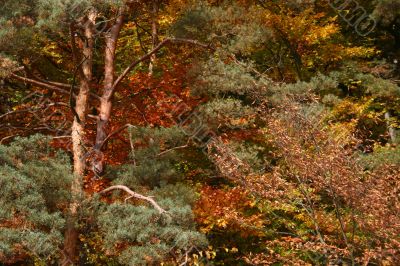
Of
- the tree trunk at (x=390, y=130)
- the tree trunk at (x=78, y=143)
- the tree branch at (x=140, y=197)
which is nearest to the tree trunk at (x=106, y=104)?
the tree trunk at (x=78, y=143)

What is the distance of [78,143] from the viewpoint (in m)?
8.93

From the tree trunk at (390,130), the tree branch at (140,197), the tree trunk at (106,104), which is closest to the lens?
the tree branch at (140,197)

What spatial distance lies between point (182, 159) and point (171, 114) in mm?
1035

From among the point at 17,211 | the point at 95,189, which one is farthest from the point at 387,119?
the point at 17,211

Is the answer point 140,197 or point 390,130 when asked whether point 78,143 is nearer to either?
point 140,197

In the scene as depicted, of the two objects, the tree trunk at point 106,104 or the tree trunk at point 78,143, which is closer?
the tree trunk at point 78,143

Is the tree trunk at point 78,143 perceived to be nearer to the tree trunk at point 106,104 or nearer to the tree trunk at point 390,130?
the tree trunk at point 106,104

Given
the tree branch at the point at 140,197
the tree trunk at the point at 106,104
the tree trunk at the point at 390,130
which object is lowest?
the tree trunk at the point at 390,130

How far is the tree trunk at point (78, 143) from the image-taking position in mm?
7531

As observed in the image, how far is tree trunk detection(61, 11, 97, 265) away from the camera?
753 cm

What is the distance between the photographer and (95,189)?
30.3ft

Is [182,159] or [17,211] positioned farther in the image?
[182,159]

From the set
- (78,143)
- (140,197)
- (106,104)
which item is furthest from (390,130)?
(78,143)

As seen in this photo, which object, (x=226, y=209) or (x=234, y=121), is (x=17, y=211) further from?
(x=234, y=121)
